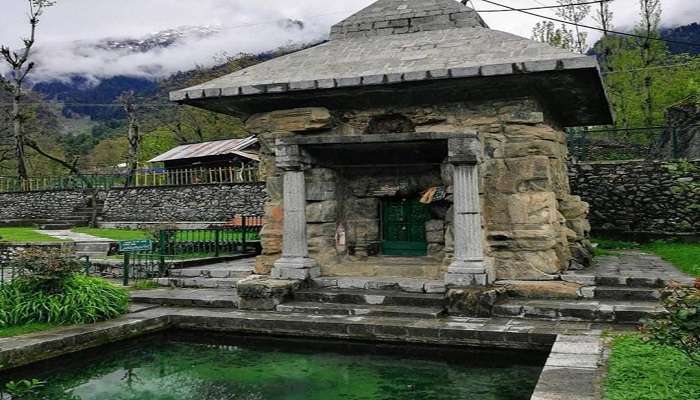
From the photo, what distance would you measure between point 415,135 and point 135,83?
493 feet

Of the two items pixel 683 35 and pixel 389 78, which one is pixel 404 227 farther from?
pixel 683 35

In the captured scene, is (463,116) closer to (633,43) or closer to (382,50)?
(382,50)

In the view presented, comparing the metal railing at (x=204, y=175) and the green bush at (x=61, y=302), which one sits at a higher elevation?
the metal railing at (x=204, y=175)

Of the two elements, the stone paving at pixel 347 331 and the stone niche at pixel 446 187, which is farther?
the stone niche at pixel 446 187

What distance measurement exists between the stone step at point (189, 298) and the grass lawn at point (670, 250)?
6940 millimetres

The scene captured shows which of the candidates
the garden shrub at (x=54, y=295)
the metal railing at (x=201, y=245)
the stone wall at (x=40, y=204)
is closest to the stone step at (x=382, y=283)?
the garden shrub at (x=54, y=295)

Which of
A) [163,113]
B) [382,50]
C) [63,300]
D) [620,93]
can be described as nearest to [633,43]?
[620,93]

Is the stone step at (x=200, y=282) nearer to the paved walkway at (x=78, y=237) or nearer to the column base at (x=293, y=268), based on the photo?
the column base at (x=293, y=268)

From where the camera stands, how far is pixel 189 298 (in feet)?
31.4

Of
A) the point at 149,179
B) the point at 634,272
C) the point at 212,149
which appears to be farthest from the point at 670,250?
the point at 149,179

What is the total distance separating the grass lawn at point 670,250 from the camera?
10648 mm

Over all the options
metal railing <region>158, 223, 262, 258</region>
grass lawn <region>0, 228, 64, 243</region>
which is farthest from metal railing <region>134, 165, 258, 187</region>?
metal railing <region>158, 223, 262, 258</region>

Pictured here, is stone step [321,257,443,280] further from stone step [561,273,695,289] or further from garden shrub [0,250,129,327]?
garden shrub [0,250,129,327]

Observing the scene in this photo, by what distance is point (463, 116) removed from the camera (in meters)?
9.27
